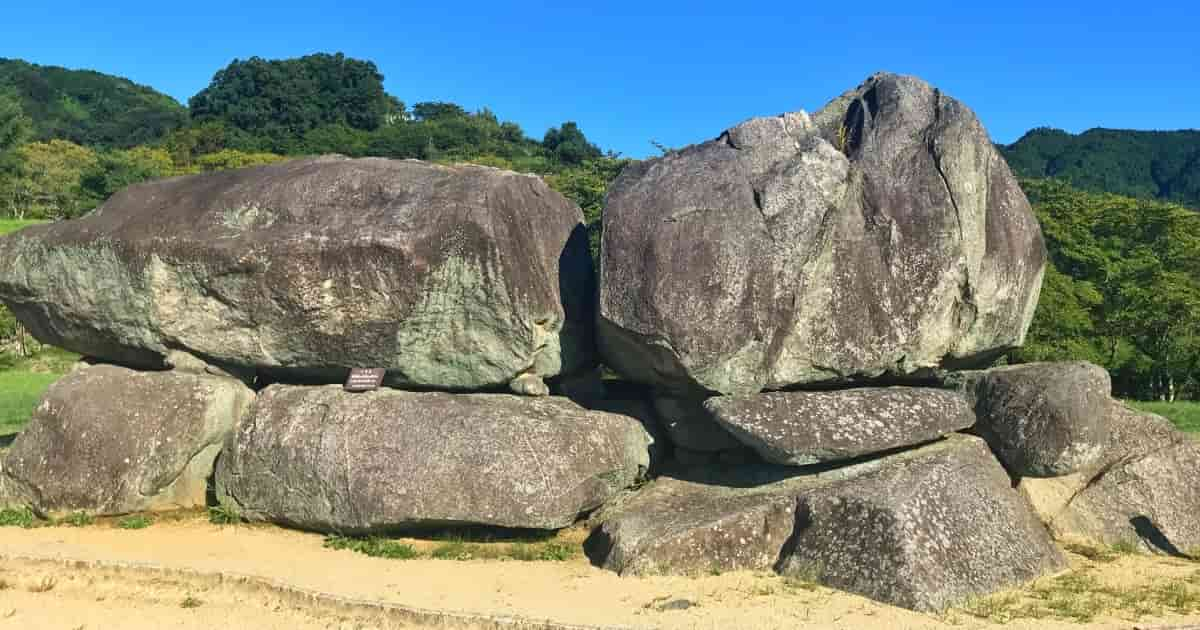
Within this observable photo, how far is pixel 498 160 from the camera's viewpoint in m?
68.5

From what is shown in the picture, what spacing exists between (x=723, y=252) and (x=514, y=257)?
2.63 metres

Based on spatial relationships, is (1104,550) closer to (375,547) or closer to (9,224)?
(375,547)

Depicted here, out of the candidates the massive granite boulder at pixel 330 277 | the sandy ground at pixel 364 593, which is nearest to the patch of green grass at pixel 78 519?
the sandy ground at pixel 364 593

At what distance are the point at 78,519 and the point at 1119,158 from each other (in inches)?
3768

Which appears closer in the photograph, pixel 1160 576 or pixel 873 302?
pixel 1160 576

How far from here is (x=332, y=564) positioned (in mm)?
9656

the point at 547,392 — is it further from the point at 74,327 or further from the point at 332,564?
the point at 74,327

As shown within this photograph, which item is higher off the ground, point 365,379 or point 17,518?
point 365,379

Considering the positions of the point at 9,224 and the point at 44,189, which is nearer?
the point at 9,224

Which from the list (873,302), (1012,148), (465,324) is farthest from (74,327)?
(1012,148)

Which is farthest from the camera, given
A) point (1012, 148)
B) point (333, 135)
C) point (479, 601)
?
point (1012, 148)

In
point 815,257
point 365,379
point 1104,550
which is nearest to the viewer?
point 815,257

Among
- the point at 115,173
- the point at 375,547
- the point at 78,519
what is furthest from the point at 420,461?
the point at 115,173

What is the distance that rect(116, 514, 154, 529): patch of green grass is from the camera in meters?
10.8
